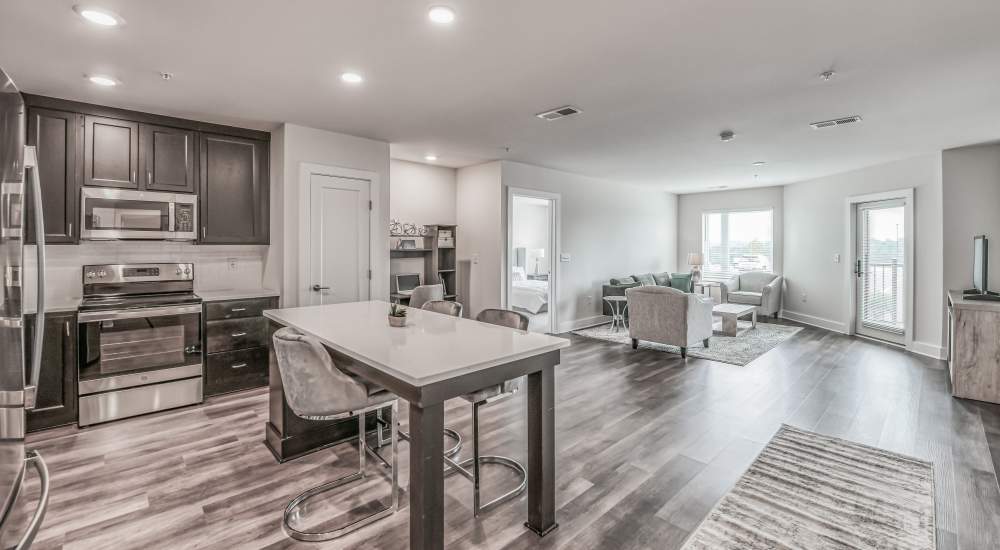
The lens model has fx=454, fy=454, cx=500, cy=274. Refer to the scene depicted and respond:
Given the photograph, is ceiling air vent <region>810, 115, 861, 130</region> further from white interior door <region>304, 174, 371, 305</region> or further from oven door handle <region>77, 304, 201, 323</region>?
oven door handle <region>77, 304, 201, 323</region>

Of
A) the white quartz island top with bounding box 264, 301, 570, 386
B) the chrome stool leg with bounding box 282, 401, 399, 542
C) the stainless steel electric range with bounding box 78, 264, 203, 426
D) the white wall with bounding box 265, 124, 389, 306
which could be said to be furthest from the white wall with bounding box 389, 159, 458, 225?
the chrome stool leg with bounding box 282, 401, 399, 542

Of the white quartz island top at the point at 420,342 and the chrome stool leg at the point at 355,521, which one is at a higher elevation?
the white quartz island top at the point at 420,342

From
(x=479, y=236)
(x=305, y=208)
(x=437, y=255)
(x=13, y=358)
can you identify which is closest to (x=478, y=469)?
(x=13, y=358)

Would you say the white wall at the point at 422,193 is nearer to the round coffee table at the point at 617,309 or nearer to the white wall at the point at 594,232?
the white wall at the point at 594,232

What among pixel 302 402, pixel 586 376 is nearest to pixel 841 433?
pixel 586 376

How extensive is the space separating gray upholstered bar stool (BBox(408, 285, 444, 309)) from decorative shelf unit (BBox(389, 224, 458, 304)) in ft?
2.81

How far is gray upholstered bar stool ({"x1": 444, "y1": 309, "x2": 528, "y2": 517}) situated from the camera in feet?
7.74

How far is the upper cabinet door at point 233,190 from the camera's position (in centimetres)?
427

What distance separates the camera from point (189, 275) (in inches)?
170

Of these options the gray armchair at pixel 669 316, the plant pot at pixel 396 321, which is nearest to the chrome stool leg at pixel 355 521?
the plant pot at pixel 396 321

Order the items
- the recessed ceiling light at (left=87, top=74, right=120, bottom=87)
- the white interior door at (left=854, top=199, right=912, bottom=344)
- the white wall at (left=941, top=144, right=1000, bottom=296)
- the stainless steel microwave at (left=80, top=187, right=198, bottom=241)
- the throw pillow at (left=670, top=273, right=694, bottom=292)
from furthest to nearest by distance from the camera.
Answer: the throw pillow at (left=670, top=273, right=694, bottom=292), the white interior door at (left=854, top=199, right=912, bottom=344), the white wall at (left=941, top=144, right=1000, bottom=296), the stainless steel microwave at (left=80, top=187, right=198, bottom=241), the recessed ceiling light at (left=87, top=74, right=120, bottom=87)

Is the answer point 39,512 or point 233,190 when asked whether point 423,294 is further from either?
point 39,512

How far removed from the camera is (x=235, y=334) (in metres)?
4.11

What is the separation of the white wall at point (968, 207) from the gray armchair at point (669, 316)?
277 centimetres
